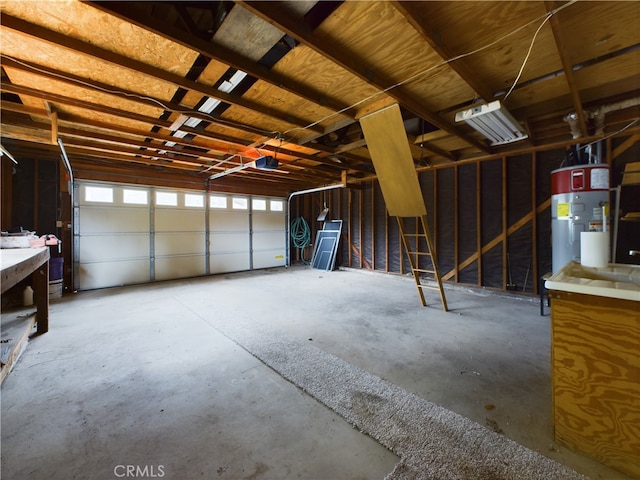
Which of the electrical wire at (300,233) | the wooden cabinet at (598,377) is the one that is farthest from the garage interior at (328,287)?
the electrical wire at (300,233)

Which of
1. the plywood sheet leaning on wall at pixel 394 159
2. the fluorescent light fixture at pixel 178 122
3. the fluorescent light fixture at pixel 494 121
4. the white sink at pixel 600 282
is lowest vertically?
the white sink at pixel 600 282

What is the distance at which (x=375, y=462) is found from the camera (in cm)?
128

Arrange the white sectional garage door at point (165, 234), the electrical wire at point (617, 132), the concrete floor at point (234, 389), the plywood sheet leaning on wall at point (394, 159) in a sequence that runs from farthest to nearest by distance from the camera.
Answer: the white sectional garage door at point (165, 234), the electrical wire at point (617, 132), the plywood sheet leaning on wall at point (394, 159), the concrete floor at point (234, 389)

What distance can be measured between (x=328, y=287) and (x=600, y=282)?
4283 mm

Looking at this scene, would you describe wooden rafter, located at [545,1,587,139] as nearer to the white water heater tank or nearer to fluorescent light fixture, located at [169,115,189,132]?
the white water heater tank

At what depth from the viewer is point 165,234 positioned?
612cm

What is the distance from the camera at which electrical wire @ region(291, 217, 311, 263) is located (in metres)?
8.32

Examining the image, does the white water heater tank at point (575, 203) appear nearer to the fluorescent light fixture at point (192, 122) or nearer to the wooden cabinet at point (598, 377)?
the wooden cabinet at point (598, 377)

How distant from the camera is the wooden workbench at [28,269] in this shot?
1.49m

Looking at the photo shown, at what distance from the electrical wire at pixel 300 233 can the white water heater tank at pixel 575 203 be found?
6114 millimetres

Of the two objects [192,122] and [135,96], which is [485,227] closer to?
[192,122]

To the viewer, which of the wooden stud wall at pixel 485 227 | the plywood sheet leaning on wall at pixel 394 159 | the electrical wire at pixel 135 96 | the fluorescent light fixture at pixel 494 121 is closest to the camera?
the electrical wire at pixel 135 96

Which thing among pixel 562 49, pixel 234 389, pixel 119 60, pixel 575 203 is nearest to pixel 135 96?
pixel 119 60

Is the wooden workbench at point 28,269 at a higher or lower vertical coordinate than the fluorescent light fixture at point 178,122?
lower
